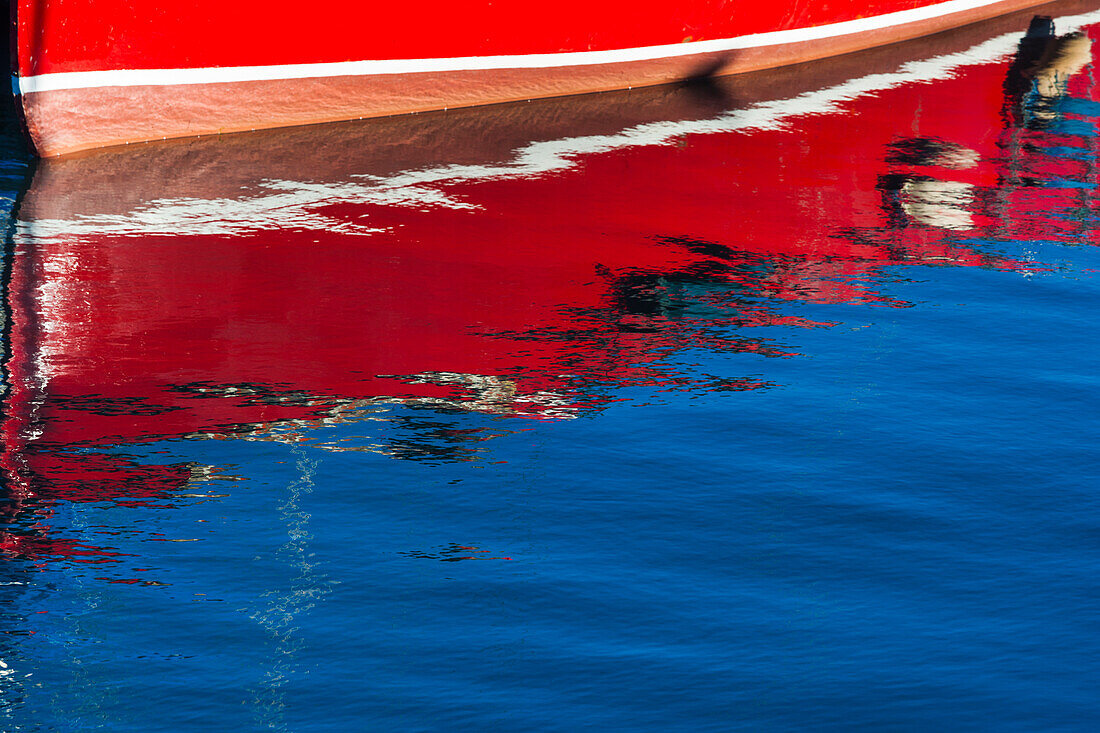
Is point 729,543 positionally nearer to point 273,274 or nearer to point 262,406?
point 262,406

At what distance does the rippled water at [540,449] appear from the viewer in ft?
9.85

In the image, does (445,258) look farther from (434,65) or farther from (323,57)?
(434,65)

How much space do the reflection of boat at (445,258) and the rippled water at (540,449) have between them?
0.09 ft

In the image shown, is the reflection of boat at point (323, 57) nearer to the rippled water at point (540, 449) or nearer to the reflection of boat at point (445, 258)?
the reflection of boat at point (445, 258)

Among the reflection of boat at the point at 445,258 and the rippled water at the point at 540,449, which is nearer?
the rippled water at the point at 540,449

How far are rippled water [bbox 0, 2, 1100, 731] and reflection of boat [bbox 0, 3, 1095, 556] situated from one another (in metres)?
0.03

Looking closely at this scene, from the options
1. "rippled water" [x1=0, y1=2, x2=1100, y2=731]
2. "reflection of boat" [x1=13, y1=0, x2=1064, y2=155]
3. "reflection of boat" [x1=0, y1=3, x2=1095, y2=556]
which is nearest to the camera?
"rippled water" [x1=0, y1=2, x2=1100, y2=731]

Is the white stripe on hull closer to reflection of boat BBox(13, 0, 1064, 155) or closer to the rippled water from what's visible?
reflection of boat BBox(13, 0, 1064, 155)

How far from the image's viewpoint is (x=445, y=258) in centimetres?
616

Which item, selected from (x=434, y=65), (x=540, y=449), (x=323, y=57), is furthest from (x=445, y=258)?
(x=434, y=65)

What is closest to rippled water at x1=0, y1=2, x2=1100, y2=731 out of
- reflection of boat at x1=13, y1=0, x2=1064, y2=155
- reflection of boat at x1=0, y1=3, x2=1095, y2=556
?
reflection of boat at x1=0, y1=3, x2=1095, y2=556

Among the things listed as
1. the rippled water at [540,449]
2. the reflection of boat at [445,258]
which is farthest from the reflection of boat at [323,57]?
the rippled water at [540,449]

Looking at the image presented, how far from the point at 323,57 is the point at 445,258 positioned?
314 centimetres

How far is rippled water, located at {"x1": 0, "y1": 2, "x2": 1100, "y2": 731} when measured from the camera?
3002mm
